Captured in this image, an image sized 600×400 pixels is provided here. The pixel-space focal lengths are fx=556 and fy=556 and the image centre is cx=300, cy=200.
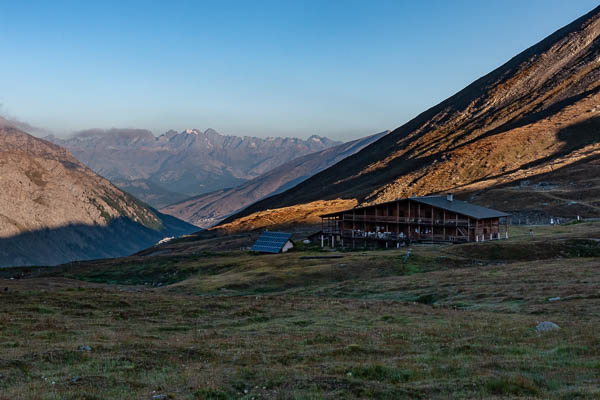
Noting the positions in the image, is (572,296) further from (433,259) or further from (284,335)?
(433,259)

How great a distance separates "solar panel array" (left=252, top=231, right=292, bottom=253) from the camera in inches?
4128

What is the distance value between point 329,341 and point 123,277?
8551cm

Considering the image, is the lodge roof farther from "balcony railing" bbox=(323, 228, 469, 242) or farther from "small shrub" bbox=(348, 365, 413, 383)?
"small shrub" bbox=(348, 365, 413, 383)

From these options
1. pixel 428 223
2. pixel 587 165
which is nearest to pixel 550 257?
pixel 428 223

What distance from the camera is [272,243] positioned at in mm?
106812

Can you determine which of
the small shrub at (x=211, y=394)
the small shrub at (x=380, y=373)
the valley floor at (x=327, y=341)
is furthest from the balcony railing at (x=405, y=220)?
the small shrub at (x=211, y=394)

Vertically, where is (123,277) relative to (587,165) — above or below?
below

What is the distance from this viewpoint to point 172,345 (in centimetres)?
2700

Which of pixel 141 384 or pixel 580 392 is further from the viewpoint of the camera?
pixel 141 384

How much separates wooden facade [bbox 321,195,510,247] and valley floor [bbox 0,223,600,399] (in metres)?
33.6

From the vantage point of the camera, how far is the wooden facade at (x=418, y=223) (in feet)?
323

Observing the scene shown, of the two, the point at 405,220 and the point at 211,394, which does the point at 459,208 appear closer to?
the point at 405,220

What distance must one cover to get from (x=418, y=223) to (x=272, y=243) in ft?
91.1

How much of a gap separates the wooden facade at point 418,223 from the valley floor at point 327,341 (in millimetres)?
33560
